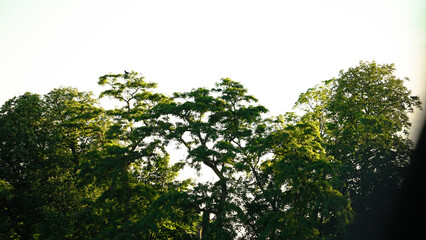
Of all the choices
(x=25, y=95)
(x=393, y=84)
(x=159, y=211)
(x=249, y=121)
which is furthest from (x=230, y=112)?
(x=25, y=95)

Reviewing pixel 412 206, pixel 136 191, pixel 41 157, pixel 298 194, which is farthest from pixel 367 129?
pixel 41 157

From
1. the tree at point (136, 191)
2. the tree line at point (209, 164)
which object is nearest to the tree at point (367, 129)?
the tree line at point (209, 164)

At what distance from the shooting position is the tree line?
18469mm

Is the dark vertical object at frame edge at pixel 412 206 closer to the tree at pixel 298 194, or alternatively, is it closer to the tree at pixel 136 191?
the tree at pixel 298 194

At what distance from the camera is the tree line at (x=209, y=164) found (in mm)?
18469

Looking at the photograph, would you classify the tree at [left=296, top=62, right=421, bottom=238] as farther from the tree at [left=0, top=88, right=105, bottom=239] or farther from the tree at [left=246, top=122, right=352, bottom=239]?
the tree at [left=0, top=88, right=105, bottom=239]

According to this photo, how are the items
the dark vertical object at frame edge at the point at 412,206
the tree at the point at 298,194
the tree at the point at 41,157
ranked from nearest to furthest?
the tree at the point at 298,194
the dark vertical object at frame edge at the point at 412,206
the tree at the point at 41,157

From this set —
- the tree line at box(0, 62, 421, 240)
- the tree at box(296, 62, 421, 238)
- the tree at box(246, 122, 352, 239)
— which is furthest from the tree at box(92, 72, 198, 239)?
the tree at box(296, 62, 421, 238)

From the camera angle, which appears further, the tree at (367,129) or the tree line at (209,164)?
the tree at (367,129)

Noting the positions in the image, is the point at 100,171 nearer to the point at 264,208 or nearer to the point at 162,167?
the point at 162,167

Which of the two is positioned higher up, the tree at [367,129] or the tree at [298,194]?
the tree at [367,129]

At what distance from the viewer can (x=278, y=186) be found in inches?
705

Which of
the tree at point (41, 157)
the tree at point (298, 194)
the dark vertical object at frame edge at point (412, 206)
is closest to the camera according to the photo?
the tree at point (298, 194)

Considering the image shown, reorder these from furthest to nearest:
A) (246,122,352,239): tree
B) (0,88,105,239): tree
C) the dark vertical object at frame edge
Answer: (0,88,105,239): tree → the dark vertical object at frame edge → (246,122,352,239): tree
